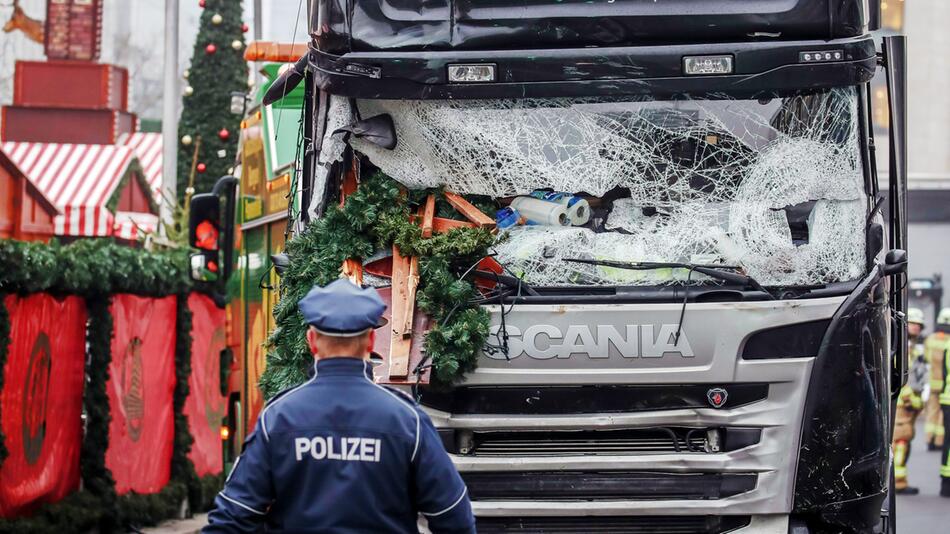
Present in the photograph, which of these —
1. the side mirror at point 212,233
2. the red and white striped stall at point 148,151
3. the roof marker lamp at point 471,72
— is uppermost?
the red and white striped stall at point 148,151

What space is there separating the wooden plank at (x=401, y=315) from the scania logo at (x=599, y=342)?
0.36 meters

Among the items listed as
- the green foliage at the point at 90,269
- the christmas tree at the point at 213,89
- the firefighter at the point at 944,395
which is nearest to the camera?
the green foliage at the point at 90,269

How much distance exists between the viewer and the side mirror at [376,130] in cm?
671

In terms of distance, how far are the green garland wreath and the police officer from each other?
6394 millimetres

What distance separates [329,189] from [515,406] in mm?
1328

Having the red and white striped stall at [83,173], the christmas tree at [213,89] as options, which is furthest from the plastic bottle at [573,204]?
the christmas tree at [213,89]

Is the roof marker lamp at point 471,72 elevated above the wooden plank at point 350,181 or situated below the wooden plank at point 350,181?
above

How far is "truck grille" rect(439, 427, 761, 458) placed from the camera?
647 centimetres

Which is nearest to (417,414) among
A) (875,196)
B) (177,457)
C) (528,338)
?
(528,338)

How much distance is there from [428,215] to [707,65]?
1.39 metres

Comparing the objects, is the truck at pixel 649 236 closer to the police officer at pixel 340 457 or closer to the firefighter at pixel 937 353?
the police officer at pixel 340 457

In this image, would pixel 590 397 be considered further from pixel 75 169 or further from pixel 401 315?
pixel 75 169

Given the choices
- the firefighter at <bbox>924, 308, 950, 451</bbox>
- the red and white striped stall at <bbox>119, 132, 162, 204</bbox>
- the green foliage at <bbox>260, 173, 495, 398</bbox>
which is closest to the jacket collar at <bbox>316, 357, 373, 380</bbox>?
the green foliage at <bbox>260, 173, 495, 398</bbox>

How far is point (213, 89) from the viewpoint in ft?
103
